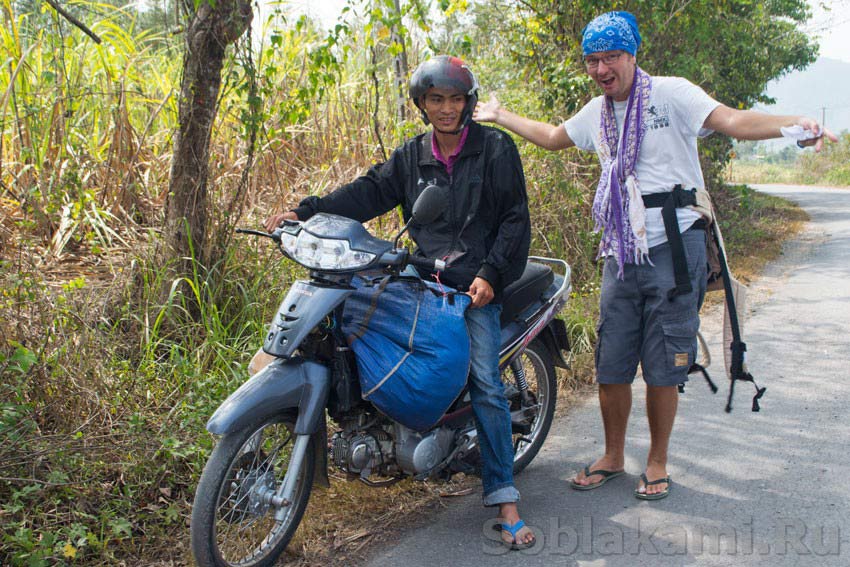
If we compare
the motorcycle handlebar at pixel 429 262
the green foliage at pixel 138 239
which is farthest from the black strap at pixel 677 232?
the green foliage at pixel 138 239

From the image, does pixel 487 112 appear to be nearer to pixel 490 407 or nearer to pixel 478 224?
pixel 478 224

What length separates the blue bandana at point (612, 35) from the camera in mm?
3855

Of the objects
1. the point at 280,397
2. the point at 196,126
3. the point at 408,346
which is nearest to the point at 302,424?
the point at 280,397

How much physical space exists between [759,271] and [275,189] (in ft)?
19.9

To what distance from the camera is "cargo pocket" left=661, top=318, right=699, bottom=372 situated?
13.1 ft

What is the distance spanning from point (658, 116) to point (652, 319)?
942 mm

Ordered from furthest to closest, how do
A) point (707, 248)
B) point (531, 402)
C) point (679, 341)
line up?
1. point (531, 402)
2. point (707, 248)
3. point (679, 341)

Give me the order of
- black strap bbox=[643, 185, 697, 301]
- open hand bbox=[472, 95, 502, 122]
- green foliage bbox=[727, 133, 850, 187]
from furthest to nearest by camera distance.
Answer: green foliage bbox=[727, 133, 850, 187]
open hand bbox=[472, 95, 502, 122]
black strap bbox=[643, 185, 697, 301]

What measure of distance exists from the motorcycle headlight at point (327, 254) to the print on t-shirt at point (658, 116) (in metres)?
1.56

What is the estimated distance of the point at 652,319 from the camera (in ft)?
13.4

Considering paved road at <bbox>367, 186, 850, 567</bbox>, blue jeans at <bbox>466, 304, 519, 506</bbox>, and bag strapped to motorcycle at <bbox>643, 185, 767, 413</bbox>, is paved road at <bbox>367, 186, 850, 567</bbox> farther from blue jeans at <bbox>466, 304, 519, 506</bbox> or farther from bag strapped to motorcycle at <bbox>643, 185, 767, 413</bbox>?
bag strapped to motorcycle at <bbox>643, 185, 767, 413</bbox>

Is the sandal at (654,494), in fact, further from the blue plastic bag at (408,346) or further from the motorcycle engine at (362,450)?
the motorcycle engine at (362,450)

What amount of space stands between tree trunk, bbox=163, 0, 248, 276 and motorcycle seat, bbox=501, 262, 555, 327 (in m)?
2.00

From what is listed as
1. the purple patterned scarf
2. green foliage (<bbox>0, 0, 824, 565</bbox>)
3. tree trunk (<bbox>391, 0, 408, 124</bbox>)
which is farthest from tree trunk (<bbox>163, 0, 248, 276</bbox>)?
tree trunk (<bbox>391, 0, 408, 124</bbox>)
